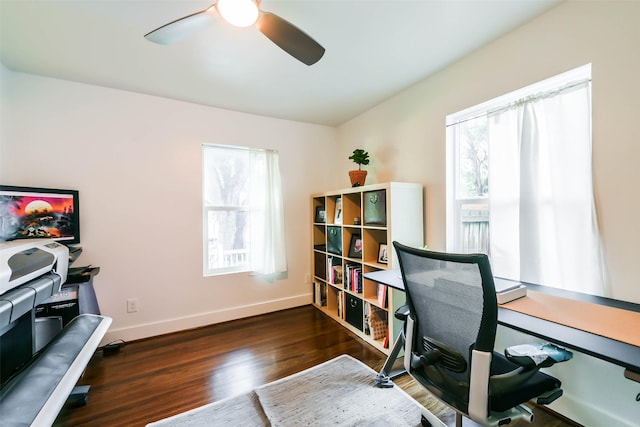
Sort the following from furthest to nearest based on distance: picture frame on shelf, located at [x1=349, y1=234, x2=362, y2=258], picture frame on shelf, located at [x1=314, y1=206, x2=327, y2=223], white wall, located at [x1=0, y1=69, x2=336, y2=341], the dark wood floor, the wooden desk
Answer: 1. picture frame on shelf, located at [x1=314, y1=206, x2=327, y2=223]
2. picture frame on shelf, located at [x1=349, y1=234, x2=362, y2=258]
3. white wall, located at [x1=0, y1=69, x2=336, y2=341]
4. the dark wood floor
5. the wooden desk

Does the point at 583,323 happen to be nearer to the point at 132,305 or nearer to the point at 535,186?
the point at 535,186

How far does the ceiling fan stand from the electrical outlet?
2.26 metres

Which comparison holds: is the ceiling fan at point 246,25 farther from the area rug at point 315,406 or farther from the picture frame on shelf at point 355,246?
the area rug at point 315,406

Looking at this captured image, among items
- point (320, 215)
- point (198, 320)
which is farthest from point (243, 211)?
point (198, 320)

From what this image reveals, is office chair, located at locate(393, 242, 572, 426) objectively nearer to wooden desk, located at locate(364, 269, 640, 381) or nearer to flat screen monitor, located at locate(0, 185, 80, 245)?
wooden desk, located at locate(364, 269, 640, 381)

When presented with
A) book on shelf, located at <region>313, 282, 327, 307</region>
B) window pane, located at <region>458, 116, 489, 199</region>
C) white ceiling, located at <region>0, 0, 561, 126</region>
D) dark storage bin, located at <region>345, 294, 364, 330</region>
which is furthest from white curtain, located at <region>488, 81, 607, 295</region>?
book on shelf, located at <region>313, 282, 327, 307</region>

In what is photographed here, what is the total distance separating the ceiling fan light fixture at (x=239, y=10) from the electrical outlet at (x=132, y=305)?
99.8 inches

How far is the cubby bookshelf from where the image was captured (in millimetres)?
2199

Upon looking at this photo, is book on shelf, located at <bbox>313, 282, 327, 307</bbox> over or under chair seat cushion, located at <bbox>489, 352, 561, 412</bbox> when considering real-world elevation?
under

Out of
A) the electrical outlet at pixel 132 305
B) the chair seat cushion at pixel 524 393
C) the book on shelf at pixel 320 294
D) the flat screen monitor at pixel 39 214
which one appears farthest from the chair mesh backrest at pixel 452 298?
the flat screen monitor at pixel 39 214

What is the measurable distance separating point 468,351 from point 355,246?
68.9 inches

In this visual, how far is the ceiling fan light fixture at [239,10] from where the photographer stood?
3.92 ft

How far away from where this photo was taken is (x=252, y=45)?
1.82 metres

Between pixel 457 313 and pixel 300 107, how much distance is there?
2542mm
